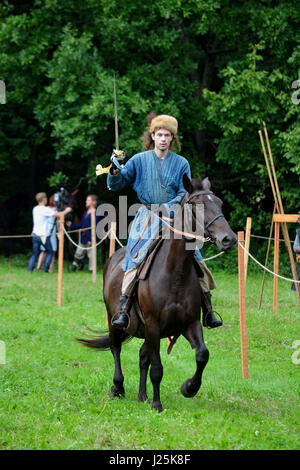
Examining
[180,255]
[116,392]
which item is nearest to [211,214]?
[180,255]

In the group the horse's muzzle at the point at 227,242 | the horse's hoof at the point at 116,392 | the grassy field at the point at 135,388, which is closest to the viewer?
the grassy field at the point at 135,388

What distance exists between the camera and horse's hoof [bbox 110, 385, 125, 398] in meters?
8.12

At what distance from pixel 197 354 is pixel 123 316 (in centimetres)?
97

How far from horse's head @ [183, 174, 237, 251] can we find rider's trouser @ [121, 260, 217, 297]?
0.81 m

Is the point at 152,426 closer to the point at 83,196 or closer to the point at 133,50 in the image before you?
the point at 133,50

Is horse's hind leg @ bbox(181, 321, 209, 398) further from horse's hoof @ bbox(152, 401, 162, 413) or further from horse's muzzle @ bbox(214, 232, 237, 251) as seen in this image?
horse's muzzle @ bbox(214, 232, 237, 251)

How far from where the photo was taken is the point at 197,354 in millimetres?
7020

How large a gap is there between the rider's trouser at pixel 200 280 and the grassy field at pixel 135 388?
1.16m

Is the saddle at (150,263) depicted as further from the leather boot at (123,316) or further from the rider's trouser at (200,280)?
the leather boot at (123,316)

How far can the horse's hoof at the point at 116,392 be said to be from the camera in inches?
320

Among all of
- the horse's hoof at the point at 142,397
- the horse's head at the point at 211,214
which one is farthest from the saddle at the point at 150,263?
the horse's hoof at the point at 142,397

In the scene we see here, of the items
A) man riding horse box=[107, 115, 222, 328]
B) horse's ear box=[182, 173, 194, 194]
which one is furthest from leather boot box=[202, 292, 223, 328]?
horse's ear box=[182, 173, 194, 194]

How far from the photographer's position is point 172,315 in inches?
281

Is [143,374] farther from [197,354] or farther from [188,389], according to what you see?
[197,354]
